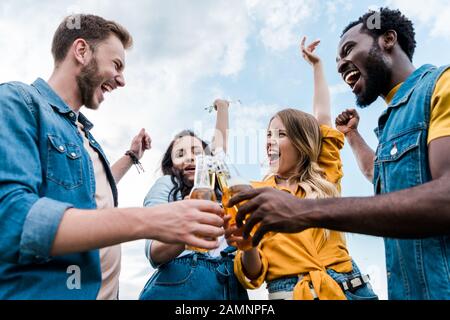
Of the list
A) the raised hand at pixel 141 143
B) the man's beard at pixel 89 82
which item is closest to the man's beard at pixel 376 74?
the man's beard at pixel 89 82

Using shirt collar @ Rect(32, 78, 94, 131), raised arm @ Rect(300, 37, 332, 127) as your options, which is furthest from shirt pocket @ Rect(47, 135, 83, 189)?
raised arm @ Rect(300, 37, 332, 127)

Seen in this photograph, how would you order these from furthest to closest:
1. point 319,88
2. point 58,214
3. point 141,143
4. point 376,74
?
point 141,143 → point 319,88 → point 376,74 → point 58,214

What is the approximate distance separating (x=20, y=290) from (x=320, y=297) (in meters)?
1.73

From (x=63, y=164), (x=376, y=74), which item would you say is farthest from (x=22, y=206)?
(x=376, y=74)

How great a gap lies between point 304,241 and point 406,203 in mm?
1080

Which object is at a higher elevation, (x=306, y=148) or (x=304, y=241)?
(x=306, y=148)

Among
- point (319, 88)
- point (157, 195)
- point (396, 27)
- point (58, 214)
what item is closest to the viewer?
point (58, 214)

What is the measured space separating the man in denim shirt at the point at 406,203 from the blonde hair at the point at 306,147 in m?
0.64

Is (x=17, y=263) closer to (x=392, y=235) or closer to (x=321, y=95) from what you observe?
(x=392, y=235)

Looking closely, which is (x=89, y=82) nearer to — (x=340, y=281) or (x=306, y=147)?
(x=306, y=147)

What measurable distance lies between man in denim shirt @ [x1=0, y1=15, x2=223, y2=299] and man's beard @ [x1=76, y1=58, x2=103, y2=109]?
0.42 feet

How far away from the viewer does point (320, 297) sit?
2.48 m

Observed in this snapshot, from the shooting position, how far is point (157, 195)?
3016mm

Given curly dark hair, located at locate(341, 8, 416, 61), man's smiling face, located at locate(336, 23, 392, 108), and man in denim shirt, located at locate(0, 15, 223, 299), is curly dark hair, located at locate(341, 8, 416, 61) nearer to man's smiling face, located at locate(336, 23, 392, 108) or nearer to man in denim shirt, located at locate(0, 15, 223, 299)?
man's smiling face, located at locate(336, 23, 392, 108)
